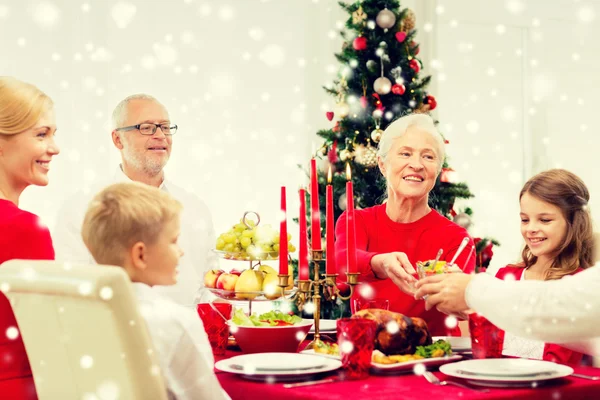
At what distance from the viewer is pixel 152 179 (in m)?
3.31

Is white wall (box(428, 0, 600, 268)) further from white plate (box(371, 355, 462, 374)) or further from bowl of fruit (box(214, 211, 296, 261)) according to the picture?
white plate (box(371, 355, 462, 374))

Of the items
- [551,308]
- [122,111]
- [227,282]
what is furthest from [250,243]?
[122,111]

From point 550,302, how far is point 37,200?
3.33 metres

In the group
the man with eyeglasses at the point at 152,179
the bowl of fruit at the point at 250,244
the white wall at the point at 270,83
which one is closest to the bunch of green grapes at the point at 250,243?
the bowl of fruit at the point at 250,244

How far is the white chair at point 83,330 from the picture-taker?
1.35 m

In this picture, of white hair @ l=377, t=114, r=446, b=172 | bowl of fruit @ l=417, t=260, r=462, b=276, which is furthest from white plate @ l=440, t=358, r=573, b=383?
white hair @ l=377, t=114, r=446, b=172

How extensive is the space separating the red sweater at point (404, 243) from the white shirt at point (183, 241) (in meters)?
0.65

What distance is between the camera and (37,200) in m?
4.28

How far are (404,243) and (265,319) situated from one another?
0.90 metres

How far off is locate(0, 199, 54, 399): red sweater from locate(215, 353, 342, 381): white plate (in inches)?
18.0

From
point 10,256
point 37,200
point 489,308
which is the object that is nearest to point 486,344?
point 489,308

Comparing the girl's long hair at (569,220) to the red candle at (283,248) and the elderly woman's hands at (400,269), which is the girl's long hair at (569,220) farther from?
the red candle at (283,248)

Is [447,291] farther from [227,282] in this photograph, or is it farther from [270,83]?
[270,83]

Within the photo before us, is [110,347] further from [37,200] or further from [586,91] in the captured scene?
[586,91]
